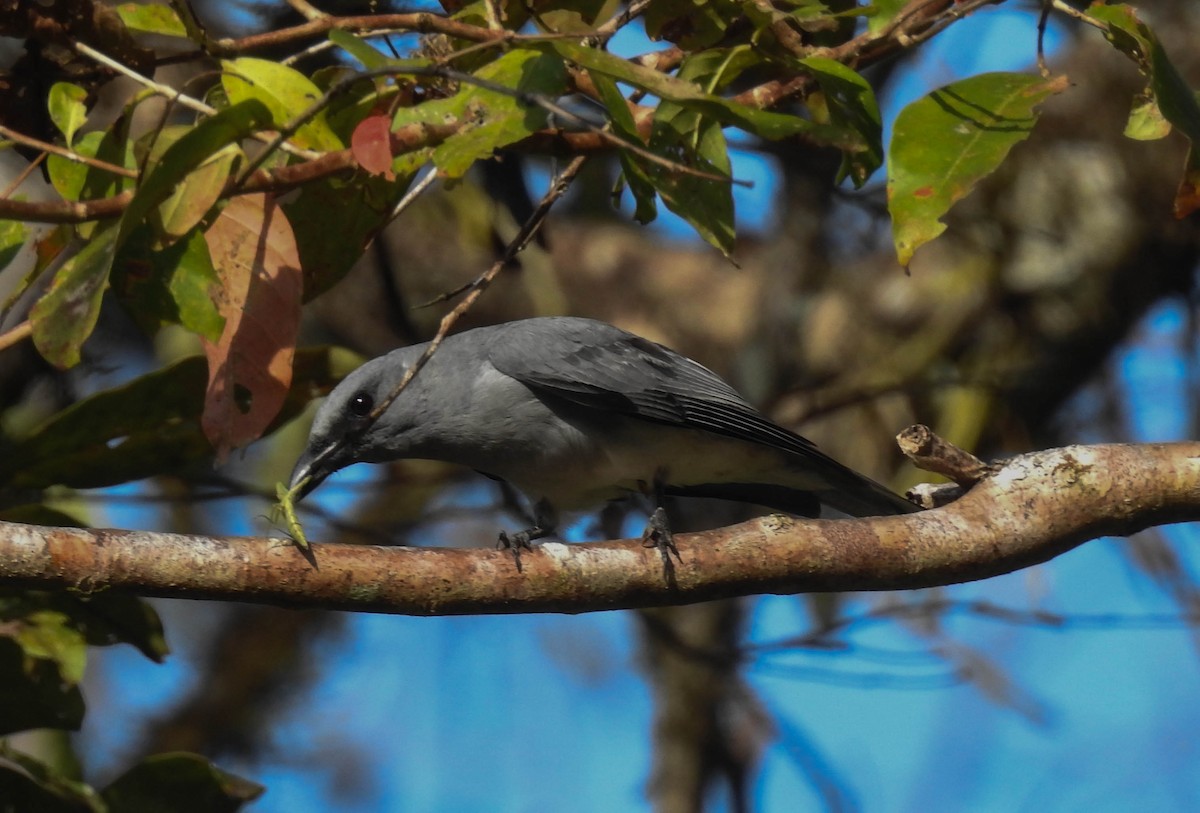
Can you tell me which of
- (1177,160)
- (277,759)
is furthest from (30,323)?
(1177,160)

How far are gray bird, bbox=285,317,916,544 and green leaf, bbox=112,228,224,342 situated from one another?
37.8 inches

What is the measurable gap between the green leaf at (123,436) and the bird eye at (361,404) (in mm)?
193

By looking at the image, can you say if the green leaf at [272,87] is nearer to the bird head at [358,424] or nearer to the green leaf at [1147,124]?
the bird head at [358,424]

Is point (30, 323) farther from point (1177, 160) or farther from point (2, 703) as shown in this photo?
point (1177, 160)

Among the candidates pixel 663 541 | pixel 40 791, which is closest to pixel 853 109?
pixel 663 541

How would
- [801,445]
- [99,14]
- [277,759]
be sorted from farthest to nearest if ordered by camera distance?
[277,759], [801,445], [99,14]

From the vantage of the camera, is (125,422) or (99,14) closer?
(99,14)

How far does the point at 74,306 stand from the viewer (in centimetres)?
245

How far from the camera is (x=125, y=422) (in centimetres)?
326

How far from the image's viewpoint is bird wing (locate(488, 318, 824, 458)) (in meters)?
3.71

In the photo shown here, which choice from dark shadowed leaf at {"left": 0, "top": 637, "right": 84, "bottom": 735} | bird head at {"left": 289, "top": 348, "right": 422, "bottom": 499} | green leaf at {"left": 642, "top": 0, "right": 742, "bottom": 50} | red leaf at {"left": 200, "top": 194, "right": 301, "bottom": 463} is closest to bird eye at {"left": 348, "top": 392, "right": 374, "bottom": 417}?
bird head at {"left": 289, "top": 348, "right": 422, "bottom": 499}

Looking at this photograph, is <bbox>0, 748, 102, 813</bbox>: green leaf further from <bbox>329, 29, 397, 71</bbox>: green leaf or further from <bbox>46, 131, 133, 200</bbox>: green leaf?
<bbox>329, 29, 397, 71</bbox>: green leaf

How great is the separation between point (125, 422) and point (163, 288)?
77 centimetres

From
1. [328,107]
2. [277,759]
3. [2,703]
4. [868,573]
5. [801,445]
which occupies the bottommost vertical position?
[277,759]
